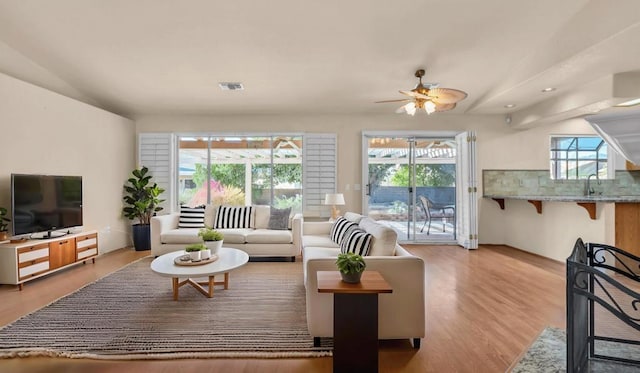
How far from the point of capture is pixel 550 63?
3.66 m

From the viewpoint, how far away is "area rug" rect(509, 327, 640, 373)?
1.80m

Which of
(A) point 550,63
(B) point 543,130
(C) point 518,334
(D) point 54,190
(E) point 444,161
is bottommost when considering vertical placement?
(C) point 518,334

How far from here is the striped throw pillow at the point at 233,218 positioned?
199 inches

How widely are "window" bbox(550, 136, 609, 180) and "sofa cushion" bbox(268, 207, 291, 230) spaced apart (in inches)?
199

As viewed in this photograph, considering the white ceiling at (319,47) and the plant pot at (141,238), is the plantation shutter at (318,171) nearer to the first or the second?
the white ceiling at (319,47)

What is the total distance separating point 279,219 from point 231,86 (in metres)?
2.22

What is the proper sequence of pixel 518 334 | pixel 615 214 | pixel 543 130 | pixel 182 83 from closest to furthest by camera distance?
pixel 518 334 < pixel 615 214 < pixel 182 83 < pixel 543 130

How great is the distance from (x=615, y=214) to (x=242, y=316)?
14.7ft

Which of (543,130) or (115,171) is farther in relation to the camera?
(543,130)

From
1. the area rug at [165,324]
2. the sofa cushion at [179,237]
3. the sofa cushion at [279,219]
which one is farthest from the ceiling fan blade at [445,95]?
the sofa cushion at [179,237]

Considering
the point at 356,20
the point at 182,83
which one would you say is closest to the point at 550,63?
the point at 356,20

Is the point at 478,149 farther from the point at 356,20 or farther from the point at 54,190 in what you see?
the point at 54,190

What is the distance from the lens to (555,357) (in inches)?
82.2

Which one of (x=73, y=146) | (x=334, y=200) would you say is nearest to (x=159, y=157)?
(x=73, y=146)
